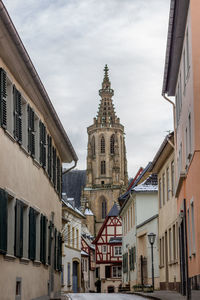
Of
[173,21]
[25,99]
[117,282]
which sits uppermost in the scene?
[173,21]

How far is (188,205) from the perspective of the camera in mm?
18922

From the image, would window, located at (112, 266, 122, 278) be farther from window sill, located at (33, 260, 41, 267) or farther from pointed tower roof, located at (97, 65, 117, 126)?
window sill, located at (33, 260, 41, 267)

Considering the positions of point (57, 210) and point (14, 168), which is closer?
point (14, 168)

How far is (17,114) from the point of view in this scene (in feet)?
52.0

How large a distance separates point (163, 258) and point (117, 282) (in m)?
53.4

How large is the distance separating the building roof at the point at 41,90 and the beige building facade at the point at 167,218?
4.14 m

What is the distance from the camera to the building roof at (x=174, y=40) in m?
17.6

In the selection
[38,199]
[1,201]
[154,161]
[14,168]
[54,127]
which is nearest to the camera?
[1,201]

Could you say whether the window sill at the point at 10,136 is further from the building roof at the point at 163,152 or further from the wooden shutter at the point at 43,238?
the building roof at the point at 163,152

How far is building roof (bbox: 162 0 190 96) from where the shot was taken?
1759 centimetres

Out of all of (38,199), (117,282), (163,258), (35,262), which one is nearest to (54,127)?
(38,199)

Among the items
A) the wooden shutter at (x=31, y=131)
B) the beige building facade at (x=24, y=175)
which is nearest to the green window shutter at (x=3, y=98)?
the beige building facade at (x=24, y=175)

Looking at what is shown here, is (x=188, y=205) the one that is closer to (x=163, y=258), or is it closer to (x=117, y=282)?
(x=163, y=258)

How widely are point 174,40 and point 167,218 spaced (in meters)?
12.6
